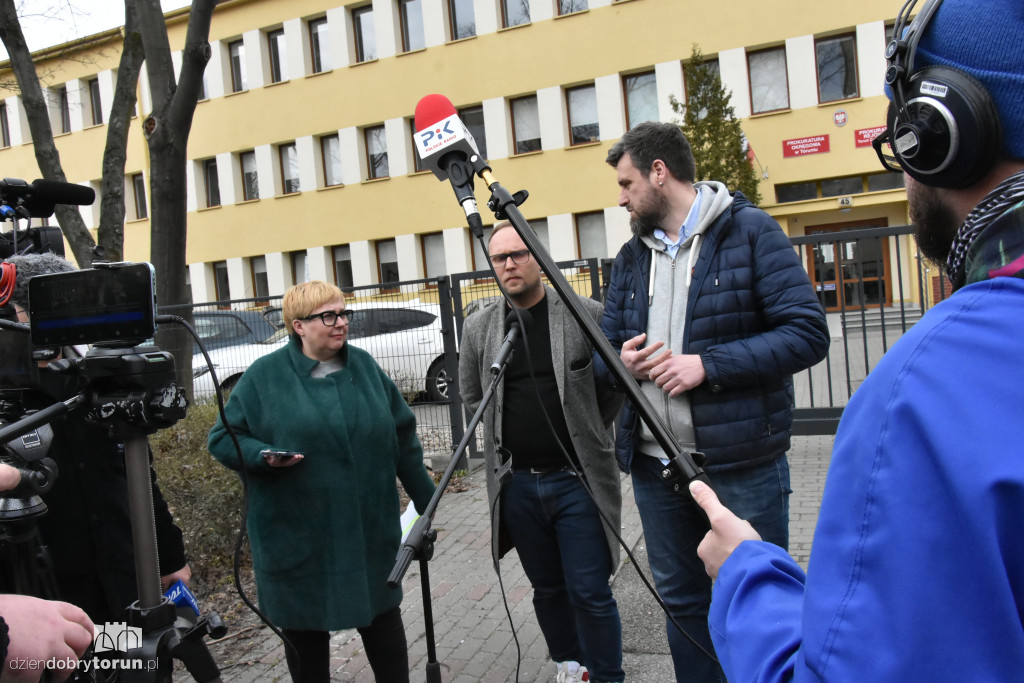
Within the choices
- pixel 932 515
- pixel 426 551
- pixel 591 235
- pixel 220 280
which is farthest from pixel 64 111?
pixel 932 515

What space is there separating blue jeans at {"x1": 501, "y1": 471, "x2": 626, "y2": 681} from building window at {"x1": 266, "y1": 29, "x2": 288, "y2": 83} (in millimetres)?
25829

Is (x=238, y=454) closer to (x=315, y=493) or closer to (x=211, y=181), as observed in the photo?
(x=315, y=493)

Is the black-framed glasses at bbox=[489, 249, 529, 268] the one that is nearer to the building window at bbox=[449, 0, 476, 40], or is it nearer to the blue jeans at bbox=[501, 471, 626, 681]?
the blue jeans at bbox=[501, 471, 626, 681]

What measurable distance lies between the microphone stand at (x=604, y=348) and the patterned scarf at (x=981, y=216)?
58 cm

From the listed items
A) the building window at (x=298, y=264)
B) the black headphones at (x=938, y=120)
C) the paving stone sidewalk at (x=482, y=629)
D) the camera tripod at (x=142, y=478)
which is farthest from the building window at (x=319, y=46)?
the black headphones at (x=938, y=120)

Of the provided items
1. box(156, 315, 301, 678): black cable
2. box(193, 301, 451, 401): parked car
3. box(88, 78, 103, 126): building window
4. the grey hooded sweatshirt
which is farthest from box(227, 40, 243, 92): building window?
box(156, 315, 301, 678): black cable

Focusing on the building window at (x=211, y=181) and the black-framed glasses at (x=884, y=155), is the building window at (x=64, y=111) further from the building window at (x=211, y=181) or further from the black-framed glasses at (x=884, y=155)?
the black-framed glasses at (x=884, y=155)

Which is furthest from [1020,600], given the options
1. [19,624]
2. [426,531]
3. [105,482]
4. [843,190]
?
[843,190]

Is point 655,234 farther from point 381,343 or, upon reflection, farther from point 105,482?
point 381,343

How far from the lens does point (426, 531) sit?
1.74m

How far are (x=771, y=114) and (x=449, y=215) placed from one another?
9.68 metres

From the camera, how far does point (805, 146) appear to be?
783 inches

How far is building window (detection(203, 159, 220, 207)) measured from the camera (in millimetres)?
27438

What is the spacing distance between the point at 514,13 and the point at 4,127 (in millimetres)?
21975
